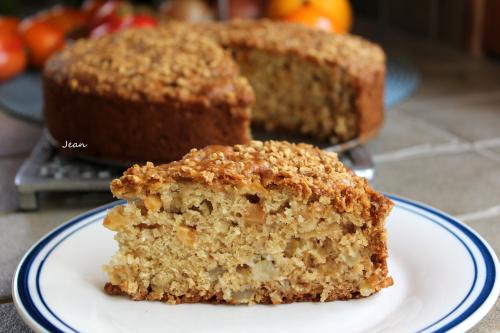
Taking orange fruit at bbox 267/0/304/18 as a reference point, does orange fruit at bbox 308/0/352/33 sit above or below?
below

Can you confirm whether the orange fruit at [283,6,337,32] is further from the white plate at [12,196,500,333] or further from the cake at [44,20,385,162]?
the white plate at [12,196,500,333]

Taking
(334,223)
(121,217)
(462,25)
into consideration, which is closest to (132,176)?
(121,217)

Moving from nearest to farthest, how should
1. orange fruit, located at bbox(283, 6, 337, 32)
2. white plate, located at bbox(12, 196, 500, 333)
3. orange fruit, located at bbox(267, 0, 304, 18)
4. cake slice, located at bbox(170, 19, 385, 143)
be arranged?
1. white plate, located at bbox(12, 196, 500, 333)
2. cake slice, located at bbox(170, 19, 385, 143)
3. orange fruit, located at bbox(283, 6, 337, 32)
4. orange fruit, located at bbox(267, 0, 304, 18)

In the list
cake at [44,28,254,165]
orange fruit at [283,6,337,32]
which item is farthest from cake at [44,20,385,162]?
orange fruit at [283,6,337,32]

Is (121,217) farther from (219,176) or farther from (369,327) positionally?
(369,327)

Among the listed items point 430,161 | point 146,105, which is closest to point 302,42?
point 430,161

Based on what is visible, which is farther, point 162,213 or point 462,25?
point 462,25

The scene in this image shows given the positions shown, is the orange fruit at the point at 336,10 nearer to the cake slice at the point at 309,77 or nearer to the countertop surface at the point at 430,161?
the countertop surface at the point at 430,161
